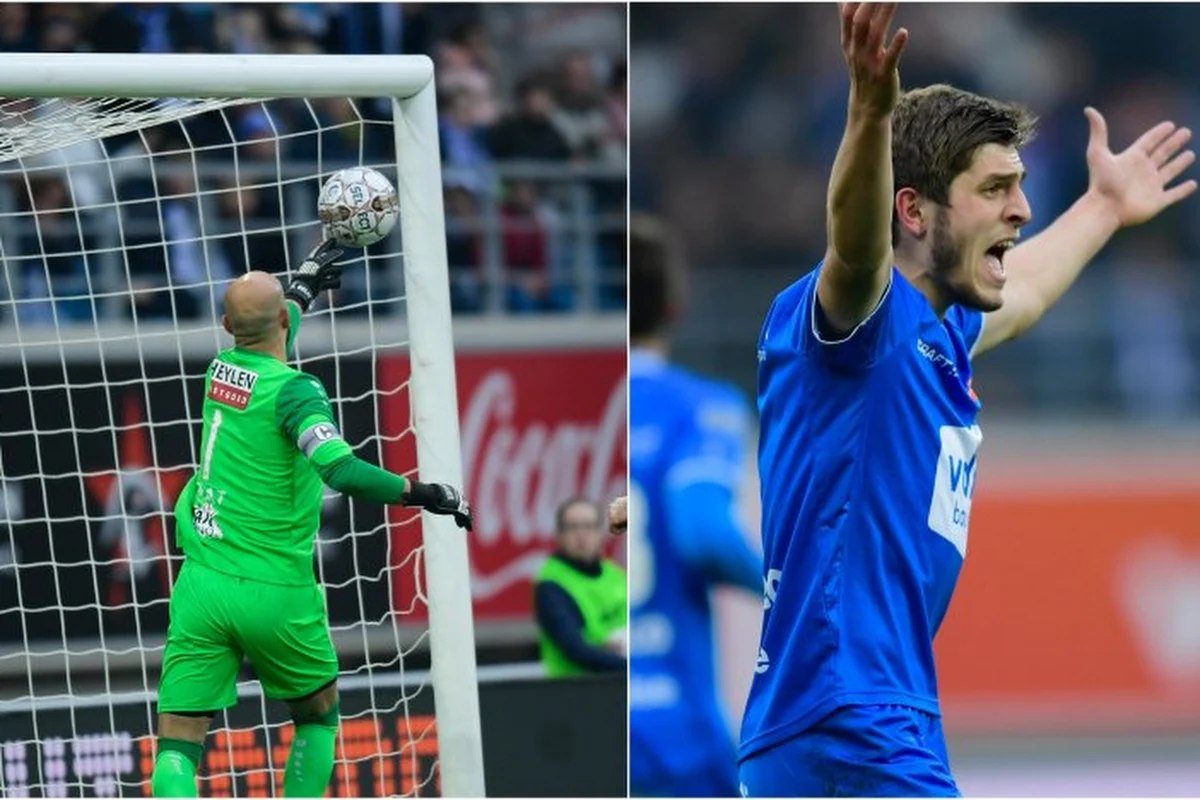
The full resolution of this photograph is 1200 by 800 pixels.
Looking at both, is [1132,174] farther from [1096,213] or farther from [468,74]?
[468,74]

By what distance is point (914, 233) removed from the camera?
3980mm

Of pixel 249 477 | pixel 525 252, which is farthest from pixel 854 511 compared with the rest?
pixel 525 252

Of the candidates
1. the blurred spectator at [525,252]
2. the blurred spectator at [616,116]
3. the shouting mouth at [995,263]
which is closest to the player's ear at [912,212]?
the shouting mouth at [995,263]

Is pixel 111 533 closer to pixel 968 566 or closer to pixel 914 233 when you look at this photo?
pixel 968 566

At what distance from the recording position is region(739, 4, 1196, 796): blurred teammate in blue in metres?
3.72

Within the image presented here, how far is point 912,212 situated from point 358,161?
27.6 ft

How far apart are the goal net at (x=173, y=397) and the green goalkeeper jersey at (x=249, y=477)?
1.44 feet

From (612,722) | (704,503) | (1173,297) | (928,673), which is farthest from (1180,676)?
(928,673)

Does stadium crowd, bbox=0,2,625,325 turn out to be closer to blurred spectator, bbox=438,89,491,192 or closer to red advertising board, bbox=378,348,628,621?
blurred spectator, bbox=438,89,491,192

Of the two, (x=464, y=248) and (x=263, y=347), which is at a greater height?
(x=263, y=347)

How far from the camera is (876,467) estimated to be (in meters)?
3.78

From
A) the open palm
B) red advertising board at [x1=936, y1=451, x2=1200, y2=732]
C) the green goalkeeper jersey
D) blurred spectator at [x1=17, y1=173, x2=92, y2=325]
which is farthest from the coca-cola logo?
the open palm

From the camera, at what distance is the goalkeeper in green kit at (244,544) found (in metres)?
5.83

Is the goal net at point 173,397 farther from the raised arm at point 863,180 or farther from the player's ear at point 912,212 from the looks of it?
the raised arm at point 863,180
